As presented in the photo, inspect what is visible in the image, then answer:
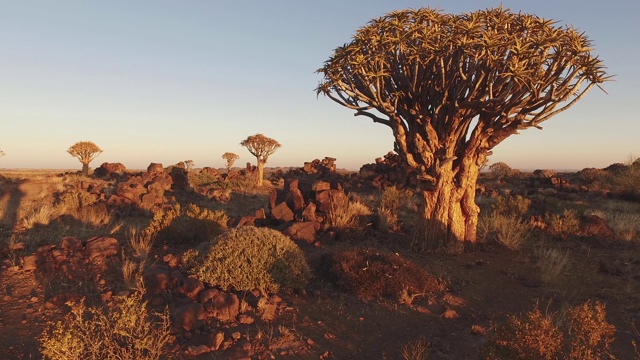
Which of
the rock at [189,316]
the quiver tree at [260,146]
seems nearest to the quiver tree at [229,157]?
the quiver tree at [260,146]

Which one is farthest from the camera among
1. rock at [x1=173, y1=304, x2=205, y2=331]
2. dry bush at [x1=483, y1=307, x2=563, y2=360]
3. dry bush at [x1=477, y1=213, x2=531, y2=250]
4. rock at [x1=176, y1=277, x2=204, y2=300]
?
dry bush at [x1=477, y1=213, x2=531, y2=250]

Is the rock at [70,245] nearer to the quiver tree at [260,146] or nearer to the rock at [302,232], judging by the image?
the rock at [302,232]

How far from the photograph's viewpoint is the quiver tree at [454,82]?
7.97m

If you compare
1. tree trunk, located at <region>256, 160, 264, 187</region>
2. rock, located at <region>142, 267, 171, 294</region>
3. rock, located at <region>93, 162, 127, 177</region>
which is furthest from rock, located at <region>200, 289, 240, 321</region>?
rock, located at <region>93, 162, 127, 177</region>

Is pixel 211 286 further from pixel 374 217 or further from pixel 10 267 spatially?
pixel 374 217

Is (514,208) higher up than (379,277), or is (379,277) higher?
(514,208)

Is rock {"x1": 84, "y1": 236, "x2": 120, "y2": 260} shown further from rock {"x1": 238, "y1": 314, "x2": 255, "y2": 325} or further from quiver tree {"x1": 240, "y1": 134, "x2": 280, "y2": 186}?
quiver tree {"x1": 240, "y1": 134, "x2": 280, "y2": 186}

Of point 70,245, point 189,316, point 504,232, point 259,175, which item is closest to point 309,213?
point 504,232

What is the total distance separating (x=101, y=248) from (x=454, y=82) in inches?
311

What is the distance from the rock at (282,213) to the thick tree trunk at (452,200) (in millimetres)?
3643

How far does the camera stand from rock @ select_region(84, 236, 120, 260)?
25.8ft

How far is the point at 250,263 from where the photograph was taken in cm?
652

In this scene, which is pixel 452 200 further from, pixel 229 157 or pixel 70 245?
pixel 229 157

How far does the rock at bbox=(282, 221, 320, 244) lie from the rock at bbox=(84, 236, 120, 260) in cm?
350
